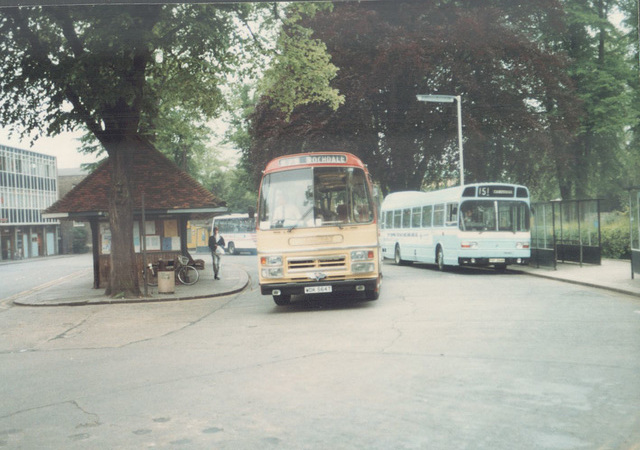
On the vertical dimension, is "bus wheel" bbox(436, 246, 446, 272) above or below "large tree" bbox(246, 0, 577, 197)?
below

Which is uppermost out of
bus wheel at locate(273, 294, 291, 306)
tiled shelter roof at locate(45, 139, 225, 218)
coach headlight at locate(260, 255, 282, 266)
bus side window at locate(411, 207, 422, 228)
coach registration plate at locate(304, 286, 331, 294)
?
tiled shelter roof at locate(45, 139, 225, 218)

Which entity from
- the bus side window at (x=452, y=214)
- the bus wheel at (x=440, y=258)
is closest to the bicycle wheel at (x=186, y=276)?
the bus wheel at (x=440, y=258)

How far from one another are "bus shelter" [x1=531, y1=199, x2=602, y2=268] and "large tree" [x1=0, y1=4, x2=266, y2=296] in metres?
11.8

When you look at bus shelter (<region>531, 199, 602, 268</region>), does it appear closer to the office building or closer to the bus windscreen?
the bus windscreen

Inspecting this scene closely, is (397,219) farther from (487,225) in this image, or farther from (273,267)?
(273,267)

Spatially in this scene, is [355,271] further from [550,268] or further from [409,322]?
[550,268]

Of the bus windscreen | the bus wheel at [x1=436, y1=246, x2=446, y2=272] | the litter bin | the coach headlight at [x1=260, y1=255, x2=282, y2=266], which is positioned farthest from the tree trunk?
the bus wheel at [x1=436, y1=246, x2=446, y2=272]

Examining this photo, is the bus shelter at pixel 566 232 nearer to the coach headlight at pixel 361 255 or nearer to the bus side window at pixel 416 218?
the bus side window at pixel 416 218

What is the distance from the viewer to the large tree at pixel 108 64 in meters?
17.5

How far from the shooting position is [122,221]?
1994 cm

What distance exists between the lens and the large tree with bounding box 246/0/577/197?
2862cm

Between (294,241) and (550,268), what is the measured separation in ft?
38.2

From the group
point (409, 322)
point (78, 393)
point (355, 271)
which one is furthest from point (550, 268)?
point (78, 393)

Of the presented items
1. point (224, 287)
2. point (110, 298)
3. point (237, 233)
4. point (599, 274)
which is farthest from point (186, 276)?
point (237, 233)
